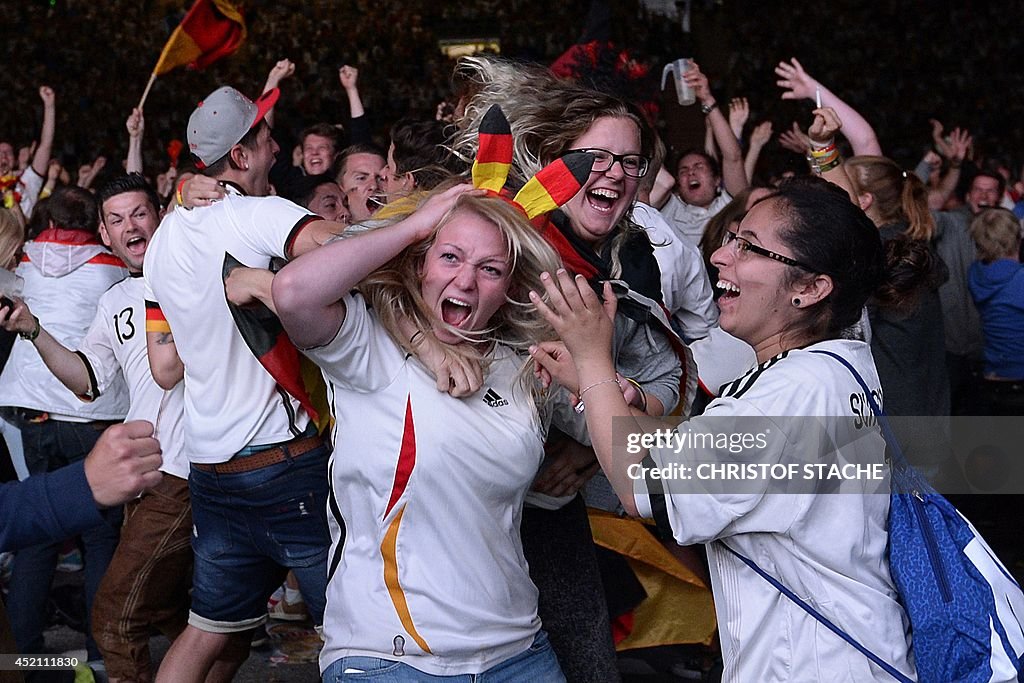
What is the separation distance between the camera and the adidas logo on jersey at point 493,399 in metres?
2.45

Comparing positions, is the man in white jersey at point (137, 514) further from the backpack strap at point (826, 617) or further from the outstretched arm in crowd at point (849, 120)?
the outstretched arm in crowd at point (849, 120)

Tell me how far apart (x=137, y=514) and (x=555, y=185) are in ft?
6.69

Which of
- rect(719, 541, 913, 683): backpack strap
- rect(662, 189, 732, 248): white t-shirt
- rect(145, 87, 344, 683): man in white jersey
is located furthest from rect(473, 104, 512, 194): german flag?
rect(662, 189, 732, 248): white t-shirt

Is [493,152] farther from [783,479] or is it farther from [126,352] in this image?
[126,352]

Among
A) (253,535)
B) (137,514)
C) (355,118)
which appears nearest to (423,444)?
(253,535)

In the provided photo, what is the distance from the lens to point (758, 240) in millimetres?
2414

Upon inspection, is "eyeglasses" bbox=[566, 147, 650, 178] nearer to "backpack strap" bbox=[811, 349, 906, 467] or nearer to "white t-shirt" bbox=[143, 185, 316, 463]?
"backpack strap" bbox=[811, 349, 906, 467]

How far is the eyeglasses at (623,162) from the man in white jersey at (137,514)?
1626 millimetres

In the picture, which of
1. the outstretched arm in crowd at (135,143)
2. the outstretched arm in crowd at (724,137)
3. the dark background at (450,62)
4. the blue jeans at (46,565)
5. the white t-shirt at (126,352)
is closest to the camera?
the white t-shirt at (126,352)

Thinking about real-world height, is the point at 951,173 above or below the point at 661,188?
below

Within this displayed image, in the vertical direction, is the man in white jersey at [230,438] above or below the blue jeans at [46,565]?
above

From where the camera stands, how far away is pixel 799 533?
2203mm

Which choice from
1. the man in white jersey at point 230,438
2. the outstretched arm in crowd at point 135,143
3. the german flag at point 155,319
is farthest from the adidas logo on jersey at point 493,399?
the outstretched arm in crowd at point 135,143

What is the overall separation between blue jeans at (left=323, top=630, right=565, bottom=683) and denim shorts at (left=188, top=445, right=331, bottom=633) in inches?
38.2
